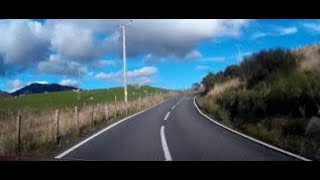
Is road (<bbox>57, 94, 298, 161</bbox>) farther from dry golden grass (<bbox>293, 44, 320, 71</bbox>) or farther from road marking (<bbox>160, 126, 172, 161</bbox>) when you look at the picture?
dry golden grass (<bbox>293, 44, 320, 71</bbox>)

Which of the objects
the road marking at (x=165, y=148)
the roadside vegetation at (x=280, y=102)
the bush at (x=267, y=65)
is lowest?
the road marking at (x=165, y=148)

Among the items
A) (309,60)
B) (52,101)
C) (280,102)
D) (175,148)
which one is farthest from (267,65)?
(52,101)

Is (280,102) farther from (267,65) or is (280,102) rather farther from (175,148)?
(267,65)

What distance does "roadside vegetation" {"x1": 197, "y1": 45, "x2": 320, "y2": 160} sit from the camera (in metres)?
17.2

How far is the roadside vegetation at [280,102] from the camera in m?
17.2

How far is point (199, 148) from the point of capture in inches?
601

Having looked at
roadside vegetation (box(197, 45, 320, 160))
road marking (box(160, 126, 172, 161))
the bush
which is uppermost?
the bush

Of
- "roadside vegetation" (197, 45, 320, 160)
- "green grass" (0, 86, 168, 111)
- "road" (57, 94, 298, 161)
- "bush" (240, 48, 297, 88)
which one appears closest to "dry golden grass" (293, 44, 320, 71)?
"roadside vegetation" (197, 45, 320, 160)

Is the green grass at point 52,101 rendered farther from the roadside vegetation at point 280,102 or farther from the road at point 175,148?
the road at point 175,148

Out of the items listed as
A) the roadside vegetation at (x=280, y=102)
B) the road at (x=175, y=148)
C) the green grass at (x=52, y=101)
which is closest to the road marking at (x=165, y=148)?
the road at (x=175, y=148)

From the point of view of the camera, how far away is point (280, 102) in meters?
25.2

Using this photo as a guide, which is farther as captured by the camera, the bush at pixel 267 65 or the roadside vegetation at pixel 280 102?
the bush at pixel 267 65

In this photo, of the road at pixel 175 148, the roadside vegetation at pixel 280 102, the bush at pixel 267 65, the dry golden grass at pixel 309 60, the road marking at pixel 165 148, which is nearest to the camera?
the road at pixel 175 148
